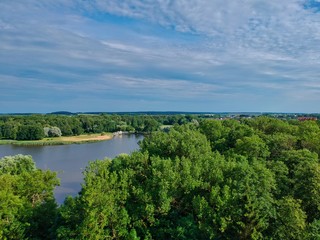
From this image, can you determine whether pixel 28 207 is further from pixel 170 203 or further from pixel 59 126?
pixel 59 126

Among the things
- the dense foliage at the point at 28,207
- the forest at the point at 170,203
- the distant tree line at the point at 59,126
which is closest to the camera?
the forest at the point at 170,203

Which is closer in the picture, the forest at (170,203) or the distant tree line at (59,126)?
the forest at (170,203)

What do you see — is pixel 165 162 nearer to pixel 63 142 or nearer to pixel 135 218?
pixel 135 218

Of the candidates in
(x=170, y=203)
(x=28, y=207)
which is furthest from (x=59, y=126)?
(x=170, y=203)

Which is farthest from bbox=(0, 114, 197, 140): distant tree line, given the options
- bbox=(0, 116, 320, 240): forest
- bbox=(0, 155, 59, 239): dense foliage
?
bbox=(0, 116, 320, 240): forest

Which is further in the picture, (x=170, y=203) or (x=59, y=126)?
(x=59, y=126)

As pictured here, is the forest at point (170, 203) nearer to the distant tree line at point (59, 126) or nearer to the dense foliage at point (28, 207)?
the dense foliage at point (28, 207)

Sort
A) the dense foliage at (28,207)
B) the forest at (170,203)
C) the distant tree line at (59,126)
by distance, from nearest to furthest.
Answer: the forest at (170,203) < the dense foliage at (28,207) < the distant tree line at (59,126)

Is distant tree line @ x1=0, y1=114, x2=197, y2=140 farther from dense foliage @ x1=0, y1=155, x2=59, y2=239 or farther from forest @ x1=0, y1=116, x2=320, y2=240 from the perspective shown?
forest @ x1=0, y1=116, x2=320, y2=240

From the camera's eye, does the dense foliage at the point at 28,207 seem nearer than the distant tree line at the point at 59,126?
Yes

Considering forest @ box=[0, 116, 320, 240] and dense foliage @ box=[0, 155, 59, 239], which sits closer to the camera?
forest @ box=[0, 116, 320, 240]

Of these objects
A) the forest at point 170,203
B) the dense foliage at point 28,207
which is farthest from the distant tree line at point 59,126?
the forest at point 170,203
